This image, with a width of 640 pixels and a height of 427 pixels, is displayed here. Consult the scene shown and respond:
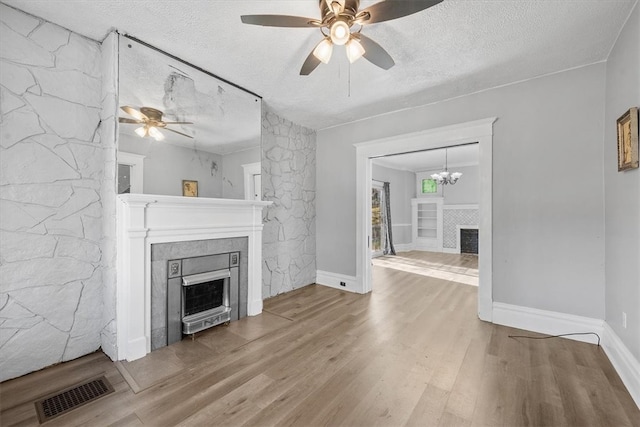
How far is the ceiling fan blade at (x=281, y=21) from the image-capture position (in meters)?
1.71

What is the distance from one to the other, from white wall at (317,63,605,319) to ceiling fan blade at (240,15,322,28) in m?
2.36

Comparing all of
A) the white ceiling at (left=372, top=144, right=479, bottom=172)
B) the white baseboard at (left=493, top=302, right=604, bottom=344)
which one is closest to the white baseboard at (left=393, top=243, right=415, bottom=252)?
the white ceiling at (left=372, top=144, right=479, bottom=172)

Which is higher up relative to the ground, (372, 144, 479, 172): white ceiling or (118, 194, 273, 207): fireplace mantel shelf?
(372, 144, 479, 172): white ceiling

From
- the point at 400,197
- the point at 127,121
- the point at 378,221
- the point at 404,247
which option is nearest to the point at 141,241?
the point at 127,121

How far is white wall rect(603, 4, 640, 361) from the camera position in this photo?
1913 mm

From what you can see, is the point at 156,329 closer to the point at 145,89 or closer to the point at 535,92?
the point at 145,89

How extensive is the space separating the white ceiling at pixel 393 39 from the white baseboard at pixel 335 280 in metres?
2.76

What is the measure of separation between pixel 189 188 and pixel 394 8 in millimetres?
2378

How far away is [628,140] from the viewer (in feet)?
6.51

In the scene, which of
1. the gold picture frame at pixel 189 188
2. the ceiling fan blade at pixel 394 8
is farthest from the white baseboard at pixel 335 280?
the ceiling fan blade at pixel 394 8

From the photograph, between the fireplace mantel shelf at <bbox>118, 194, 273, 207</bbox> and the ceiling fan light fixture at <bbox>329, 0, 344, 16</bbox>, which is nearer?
the ceiling fan light fixture at <bbox>329, 0, 344, 16</bbox>

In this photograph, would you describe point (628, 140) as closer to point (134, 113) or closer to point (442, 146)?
point (442, 146)

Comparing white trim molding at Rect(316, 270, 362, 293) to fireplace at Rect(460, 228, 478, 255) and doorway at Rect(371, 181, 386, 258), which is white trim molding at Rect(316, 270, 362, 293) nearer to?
doorway at Rect(371, 181, 386, 258)

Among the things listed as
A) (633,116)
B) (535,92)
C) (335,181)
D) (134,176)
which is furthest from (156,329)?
(535,92)
